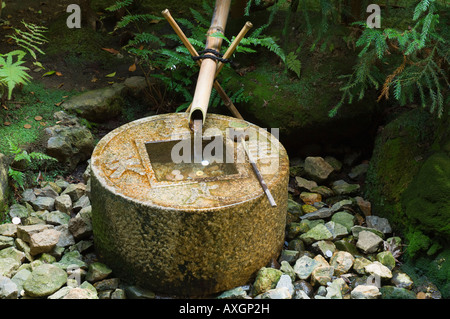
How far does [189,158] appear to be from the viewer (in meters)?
4.30

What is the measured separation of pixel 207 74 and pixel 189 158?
77 centimetres

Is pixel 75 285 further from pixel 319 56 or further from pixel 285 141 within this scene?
pixel 319 56

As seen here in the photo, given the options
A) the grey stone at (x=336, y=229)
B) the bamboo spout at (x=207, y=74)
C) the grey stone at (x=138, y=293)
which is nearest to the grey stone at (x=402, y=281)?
the grey stone at (x=336, y=229)

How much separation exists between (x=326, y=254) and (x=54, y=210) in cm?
245

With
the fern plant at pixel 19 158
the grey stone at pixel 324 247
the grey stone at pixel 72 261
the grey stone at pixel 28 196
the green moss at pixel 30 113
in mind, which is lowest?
the grey stone at pixel 72 261

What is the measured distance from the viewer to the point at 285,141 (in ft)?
17.1

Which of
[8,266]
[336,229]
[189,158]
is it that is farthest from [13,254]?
[336,229]

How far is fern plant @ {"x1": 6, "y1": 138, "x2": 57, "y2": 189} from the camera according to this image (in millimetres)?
4445

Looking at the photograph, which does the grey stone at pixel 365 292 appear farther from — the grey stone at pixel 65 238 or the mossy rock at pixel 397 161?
the grey stone at pixel 65 238

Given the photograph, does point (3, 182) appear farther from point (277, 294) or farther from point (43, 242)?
point (277, 294)

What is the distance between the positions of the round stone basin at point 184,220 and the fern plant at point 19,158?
91cm

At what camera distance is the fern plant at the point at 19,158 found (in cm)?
445

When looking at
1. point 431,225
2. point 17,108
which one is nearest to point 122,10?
point 17,108

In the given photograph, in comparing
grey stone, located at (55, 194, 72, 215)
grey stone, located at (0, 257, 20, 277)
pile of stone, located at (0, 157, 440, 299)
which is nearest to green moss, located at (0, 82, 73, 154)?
pile of stone, located at (0, 157, 440, 299)
